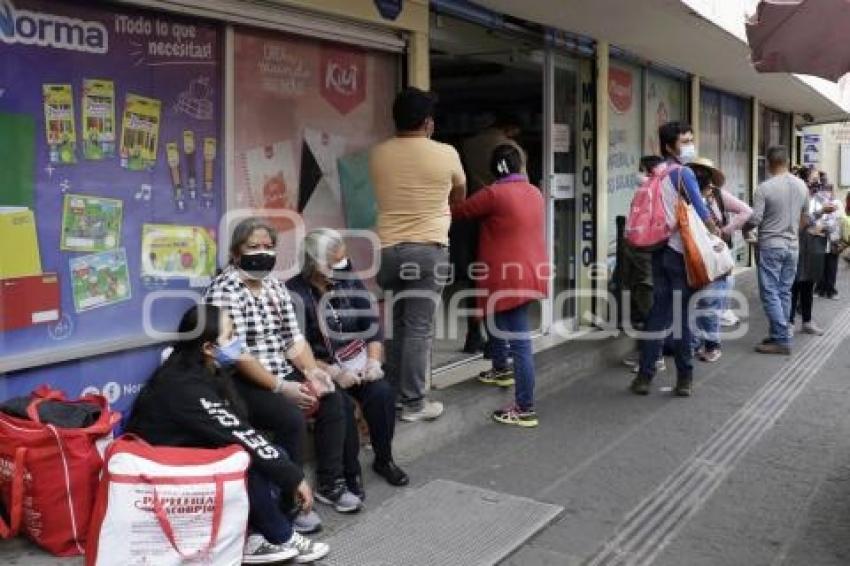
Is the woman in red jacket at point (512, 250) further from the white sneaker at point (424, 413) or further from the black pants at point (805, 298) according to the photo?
the black pants at point (805, 298)

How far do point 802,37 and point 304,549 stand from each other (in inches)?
124

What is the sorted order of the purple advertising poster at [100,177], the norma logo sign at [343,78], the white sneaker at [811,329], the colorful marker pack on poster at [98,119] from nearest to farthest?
the purple advertising poster at [100,177] < the colorful marker pack on poster at [98,119] < the norma logo sign at [343,78] < the white sneaker at [811,329]

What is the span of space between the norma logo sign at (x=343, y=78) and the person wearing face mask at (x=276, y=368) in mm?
1525

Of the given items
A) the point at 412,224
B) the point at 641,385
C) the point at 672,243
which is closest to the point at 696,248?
the point at 672,243

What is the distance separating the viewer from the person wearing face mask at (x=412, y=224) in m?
4.94

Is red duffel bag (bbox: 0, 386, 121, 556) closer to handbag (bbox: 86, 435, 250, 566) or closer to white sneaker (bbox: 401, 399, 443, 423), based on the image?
handbag (bbox: 86, 435, 250, 566)

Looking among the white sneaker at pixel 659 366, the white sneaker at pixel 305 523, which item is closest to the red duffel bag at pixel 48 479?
the white sneaker at pixel 305 523

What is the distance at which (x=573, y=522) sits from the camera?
4266mm

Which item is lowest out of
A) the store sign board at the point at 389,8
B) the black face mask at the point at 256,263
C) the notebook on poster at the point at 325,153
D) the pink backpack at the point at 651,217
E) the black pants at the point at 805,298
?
the black pants at the point at 805,298

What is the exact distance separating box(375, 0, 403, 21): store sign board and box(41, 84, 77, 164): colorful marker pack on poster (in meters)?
2.10

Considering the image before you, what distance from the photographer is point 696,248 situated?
6.05 m

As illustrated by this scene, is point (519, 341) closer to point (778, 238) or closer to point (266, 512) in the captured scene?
point (266, 512)

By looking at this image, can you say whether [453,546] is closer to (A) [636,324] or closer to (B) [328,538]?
(B) [328,538]

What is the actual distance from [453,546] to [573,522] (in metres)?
0.66
